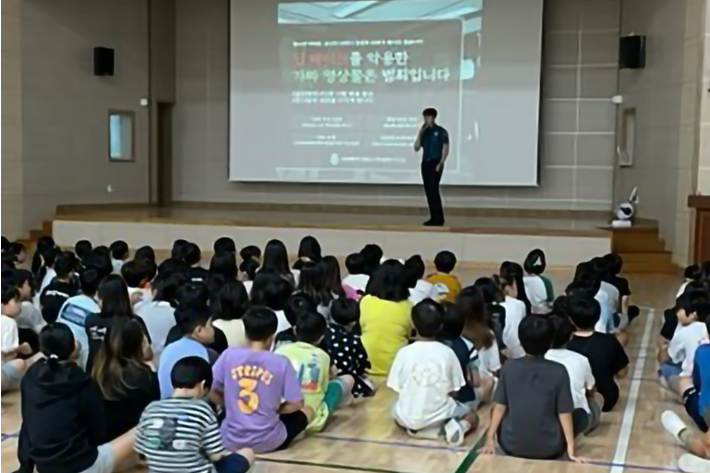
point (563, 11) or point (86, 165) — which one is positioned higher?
point (563, 11)

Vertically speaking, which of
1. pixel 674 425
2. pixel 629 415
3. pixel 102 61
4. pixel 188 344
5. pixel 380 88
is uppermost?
pixel 102 61

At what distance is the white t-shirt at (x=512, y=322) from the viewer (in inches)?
184

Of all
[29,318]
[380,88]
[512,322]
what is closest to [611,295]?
[512,322]

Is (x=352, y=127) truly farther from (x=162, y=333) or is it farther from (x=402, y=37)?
(x=162, y=333)

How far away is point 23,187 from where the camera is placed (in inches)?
436

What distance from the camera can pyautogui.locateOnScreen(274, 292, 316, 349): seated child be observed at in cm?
378

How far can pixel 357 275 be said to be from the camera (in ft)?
18.0

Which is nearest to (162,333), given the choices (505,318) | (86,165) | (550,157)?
(505,318)

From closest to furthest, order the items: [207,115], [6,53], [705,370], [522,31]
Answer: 1. [705,370]
2. [6,53]
3. [522,31]
4. [207,115]

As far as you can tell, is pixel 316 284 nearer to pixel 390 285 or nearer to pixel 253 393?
pixel 390 285

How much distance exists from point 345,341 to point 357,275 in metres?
1.35

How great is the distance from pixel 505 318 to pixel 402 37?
8667 mm

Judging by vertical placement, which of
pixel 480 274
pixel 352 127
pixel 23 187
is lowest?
pixel 480 274

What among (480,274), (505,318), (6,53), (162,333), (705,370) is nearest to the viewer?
(705,370)
